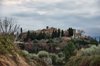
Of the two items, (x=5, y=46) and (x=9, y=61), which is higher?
(x=5, y=46)

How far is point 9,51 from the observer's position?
13477 millimetres

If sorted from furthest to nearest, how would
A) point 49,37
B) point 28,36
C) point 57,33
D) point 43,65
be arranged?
point 57,33 → point 49,37 → point 28,36 → point 43,65

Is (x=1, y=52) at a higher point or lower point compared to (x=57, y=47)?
higher

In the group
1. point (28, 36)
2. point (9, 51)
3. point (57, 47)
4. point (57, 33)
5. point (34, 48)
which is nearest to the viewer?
point (9, 51)

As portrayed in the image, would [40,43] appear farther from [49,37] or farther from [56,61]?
[56,61]

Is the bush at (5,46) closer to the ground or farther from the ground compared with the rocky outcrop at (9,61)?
farther from the ground

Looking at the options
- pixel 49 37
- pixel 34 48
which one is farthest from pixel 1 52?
pixel 49 37

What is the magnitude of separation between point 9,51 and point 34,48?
38928mm

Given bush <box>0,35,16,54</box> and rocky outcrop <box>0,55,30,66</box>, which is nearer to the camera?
rocky outcrop <box>0,55,30,66</box>

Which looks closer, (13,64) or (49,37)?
(13,64)

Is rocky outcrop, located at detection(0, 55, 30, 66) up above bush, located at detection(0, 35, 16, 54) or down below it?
below

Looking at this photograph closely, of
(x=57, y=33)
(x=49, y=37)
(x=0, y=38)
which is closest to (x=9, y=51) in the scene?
(x=0, y=38)

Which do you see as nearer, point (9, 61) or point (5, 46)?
point (9, 61)

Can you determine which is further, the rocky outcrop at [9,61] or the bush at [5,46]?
the bush at [5,46]
